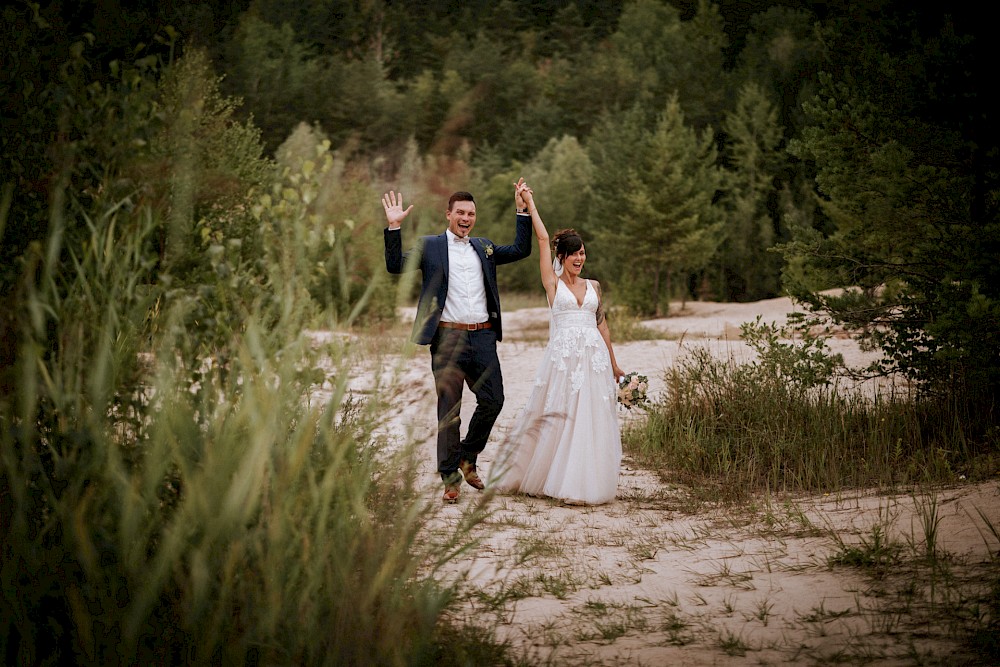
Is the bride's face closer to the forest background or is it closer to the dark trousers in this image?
the dark trousers

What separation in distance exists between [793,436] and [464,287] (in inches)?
114

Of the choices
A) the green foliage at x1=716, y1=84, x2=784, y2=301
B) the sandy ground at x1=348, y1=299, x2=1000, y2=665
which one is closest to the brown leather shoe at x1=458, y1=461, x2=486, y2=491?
the sandy ground at x1=348, y1=299, x2=1000, y2=665

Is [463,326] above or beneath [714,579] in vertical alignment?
above

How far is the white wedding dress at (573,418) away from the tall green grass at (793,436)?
2.79 feet

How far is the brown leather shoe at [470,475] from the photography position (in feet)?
21.4

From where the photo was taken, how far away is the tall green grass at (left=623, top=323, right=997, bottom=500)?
250 inches

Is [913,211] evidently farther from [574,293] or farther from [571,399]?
[571,399]

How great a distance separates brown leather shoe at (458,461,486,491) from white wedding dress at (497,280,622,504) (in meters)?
0.19

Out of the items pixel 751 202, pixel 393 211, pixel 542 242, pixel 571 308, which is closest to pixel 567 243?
pixel 542 242

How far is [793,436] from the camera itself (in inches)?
277

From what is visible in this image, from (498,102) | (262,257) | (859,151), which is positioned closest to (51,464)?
(262,257)

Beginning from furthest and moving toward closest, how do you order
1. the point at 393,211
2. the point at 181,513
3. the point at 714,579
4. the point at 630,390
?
the point at 630,390
the point at 393,211
the point at 714,579
the point at 181,513

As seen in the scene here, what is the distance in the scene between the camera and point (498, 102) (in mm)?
52844

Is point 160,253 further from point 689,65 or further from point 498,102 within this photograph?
point 498,102
